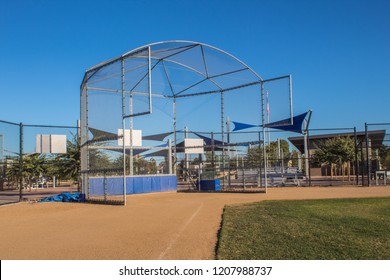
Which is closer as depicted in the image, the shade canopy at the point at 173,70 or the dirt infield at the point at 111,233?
the dirt infield at the point at 111,233

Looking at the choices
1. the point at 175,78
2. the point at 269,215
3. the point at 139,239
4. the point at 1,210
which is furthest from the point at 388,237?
the point at 175,78

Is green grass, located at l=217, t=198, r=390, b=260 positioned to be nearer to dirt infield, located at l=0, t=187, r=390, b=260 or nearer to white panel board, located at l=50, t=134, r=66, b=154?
dirt infield, located at l=0, t=187, r=390, b=260

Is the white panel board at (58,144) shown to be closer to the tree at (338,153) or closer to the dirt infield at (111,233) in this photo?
the dirt infield at (111,233)

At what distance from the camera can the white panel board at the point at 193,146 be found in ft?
70.3

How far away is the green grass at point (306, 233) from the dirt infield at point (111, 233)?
450 millimetres

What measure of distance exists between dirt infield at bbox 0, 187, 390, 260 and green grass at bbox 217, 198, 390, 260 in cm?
45

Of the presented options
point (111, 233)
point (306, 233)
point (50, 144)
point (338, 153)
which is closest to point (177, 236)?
point (111, 233)

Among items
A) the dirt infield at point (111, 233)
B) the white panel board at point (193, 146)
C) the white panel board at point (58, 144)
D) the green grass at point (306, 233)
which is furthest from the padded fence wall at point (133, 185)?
the green grass at point (306, 233)

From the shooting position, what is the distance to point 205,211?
11.3 meters

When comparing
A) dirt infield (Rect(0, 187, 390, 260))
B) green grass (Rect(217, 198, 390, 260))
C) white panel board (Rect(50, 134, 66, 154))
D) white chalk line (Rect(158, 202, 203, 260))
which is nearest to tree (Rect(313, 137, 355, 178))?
white panel board (Rect(50, 134, 66, 154))

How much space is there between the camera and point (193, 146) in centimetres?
2156

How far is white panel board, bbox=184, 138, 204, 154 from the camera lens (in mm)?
21422

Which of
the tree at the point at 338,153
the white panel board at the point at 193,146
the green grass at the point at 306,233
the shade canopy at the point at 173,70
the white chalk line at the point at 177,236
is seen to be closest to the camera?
the green grass at the point at 306,233

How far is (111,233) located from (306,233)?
12.0 ft
